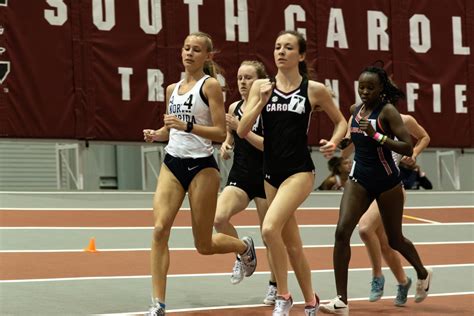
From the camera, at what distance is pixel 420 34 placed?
20.4 m

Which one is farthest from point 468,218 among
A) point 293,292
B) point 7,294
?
point 7,294

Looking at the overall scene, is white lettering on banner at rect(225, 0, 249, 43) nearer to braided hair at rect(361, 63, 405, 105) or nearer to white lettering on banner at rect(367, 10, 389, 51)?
white lettering on banner at rect(367, 10, 389, 51)

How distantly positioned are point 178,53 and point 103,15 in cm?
172

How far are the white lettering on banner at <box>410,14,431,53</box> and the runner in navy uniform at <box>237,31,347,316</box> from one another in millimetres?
14057

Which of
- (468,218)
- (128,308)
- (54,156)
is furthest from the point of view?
(54,156)

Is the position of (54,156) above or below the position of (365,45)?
below

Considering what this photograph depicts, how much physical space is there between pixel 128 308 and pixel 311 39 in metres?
12.7

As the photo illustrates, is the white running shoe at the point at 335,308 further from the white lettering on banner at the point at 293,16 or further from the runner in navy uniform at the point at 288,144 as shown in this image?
the white lettering on banner at the point at 293,16

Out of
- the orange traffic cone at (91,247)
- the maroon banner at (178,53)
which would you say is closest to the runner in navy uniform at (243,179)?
the orange traffic cone at (91,247)

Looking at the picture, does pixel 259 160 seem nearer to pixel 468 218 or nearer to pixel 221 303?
pixel 221 303

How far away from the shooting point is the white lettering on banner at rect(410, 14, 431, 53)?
20.3m

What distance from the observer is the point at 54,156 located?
73.1ft

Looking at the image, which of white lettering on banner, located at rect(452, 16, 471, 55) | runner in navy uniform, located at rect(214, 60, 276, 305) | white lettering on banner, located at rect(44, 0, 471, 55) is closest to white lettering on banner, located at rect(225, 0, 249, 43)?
white lettering on banner, located at rect(44, 0, 471, 55)

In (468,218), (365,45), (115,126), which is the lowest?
(468,218)
